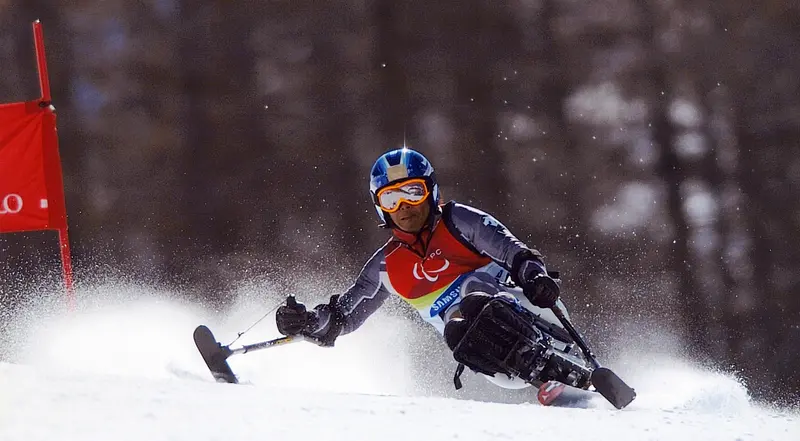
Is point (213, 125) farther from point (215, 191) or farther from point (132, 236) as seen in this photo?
point (132, 236)

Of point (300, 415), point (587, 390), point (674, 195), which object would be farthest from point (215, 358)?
point (674, 195)

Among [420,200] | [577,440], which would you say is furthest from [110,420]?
[420,200]

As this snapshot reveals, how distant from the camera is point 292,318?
517 cm

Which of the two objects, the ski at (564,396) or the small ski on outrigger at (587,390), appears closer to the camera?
the small ski on outrigger at (587,390)

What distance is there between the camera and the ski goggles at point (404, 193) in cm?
482

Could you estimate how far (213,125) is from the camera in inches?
510

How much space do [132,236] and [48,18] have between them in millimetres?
3382

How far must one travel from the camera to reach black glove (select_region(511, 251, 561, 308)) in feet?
13.9

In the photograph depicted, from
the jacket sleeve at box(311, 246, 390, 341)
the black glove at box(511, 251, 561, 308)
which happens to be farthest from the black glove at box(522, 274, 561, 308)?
the jacket sleeve at box(311, 246, 390, 341)

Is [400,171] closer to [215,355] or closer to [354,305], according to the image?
[354,305]

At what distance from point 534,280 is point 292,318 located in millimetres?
1535

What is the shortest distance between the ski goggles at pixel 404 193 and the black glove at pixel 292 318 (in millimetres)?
815

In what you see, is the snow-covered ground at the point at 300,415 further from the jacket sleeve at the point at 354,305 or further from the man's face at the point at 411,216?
the jacket sleeve at the point at 354,305

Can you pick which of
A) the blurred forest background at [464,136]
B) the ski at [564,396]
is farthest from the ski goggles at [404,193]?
the blurred forest background at [464,136]
